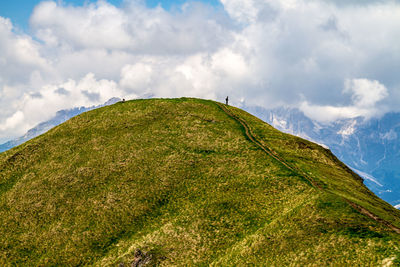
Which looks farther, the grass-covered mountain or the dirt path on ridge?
the dirt path on ridge

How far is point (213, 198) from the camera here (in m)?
54.5

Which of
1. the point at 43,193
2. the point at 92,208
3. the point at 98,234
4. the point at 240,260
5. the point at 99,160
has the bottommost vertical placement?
the point at 240,260

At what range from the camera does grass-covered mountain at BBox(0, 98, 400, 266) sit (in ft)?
133

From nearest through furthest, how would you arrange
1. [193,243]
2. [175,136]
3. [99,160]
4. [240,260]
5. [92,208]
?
[240,260], [193,243], [92,208], [99,160], [175,136]

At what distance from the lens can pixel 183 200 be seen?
184 ft

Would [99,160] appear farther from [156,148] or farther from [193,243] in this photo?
[193,243]

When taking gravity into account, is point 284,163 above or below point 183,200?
above

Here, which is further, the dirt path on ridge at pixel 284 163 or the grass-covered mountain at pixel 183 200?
the dirt path on ridge at pixel 284 163

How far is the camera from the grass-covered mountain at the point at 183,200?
133 feet

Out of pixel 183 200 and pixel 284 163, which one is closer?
pixel 183 200

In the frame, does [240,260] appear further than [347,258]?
Yes

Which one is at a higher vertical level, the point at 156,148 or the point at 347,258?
the point at 156,148

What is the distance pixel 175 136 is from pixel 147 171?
14803 millimetres

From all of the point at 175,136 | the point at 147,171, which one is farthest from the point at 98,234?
the point at 175,136
